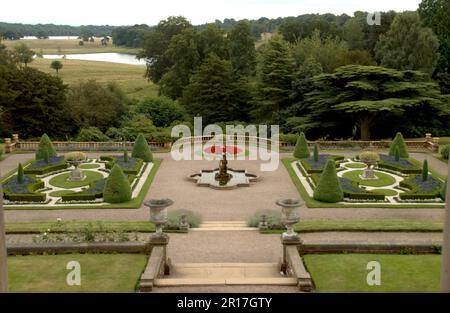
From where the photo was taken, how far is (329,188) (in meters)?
29.1

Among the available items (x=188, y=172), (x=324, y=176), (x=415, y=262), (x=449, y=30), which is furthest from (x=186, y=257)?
(x=449, y=30)

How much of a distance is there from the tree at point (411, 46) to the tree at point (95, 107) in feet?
101

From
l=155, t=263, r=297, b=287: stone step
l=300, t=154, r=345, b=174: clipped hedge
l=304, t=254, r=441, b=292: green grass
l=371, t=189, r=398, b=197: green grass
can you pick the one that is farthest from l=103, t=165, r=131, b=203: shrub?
l=304, t=254, r=441, b=292: green grass

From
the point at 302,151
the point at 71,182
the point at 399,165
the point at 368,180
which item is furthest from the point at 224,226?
the point at 302,151

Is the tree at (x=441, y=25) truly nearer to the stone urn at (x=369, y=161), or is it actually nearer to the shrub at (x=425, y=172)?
the stone urn at (x=369, y=161)

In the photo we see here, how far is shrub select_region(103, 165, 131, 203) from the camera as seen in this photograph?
29.2m

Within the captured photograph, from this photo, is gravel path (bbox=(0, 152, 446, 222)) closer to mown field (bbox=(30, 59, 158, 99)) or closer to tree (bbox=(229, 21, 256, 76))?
tree (bbox=(229, 21, 256, 76))

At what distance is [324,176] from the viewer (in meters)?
29.4

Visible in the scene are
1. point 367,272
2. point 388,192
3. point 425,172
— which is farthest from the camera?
point 425,172

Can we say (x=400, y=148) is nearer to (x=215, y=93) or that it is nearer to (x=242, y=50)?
(x=215, y=93)

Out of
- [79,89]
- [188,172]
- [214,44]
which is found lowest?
[188,172]

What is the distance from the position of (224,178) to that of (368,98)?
23744 mm

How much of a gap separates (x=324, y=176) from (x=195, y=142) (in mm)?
20144

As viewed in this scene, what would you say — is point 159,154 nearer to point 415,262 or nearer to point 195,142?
point 195,142
